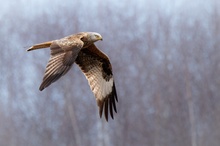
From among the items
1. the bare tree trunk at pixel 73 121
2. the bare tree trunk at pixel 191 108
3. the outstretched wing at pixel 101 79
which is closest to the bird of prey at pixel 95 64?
the outstretched wing at pixel 101 79

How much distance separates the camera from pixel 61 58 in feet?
37.9

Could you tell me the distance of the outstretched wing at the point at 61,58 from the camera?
36.8 ft

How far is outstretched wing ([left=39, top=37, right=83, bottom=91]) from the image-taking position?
36.8 feet

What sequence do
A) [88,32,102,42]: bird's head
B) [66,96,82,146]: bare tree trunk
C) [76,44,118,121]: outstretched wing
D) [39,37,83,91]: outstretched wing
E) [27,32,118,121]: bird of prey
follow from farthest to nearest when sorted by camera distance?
1. [66,96,82,146]: bare tree trunk
2. [76,44,118,121]: outstretched wing
3. [88,32,102,42]: bird's head
4. [27,32,118,121]: bird of prey
5. [39,37,83,91]: outstretched wing

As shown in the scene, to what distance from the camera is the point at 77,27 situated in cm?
2900

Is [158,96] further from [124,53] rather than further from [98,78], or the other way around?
[98,78]

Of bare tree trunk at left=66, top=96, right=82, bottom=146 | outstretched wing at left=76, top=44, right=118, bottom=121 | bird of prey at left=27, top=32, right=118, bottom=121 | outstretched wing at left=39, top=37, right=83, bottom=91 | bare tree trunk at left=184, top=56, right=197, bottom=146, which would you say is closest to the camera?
outstretched wing at left=39, top=37, right=83, bottom=91

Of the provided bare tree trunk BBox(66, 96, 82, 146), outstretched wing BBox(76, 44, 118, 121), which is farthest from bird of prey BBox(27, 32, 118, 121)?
bare tree trunk BBox(66, 96, 82, 146)

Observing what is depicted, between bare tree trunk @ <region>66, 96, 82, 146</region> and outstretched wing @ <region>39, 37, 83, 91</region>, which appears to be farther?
bare tree trunk @ <region>66, 96, 82, 146</region>

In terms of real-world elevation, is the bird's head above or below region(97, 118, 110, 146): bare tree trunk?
above

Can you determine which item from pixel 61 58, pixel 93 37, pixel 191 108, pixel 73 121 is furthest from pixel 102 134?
pixel 61 58

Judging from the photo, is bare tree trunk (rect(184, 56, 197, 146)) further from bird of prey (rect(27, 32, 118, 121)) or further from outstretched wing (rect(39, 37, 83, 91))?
outstretched wing (rect(39, 37, 83, 91))

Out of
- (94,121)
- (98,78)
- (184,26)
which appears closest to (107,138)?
(94,121)

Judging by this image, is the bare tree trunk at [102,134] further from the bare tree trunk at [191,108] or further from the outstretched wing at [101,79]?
the outstretched wing at [101,79]
